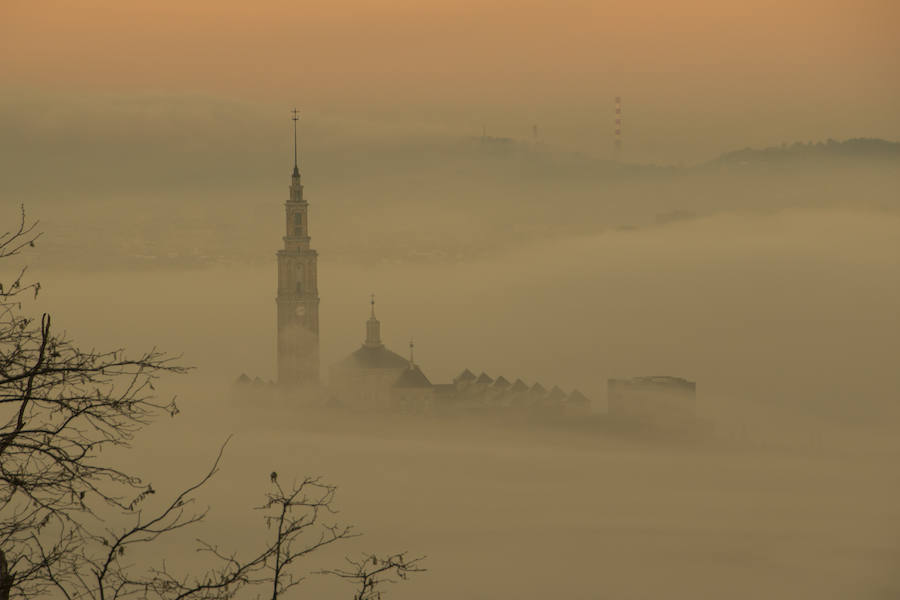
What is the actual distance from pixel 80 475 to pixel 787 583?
601 feet

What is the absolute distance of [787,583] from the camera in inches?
7751

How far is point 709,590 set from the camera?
617 ft

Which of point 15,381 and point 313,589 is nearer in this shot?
point 15,381

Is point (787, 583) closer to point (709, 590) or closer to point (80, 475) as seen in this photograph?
point (709, 590)

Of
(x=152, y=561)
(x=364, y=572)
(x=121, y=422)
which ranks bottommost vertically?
(x=364, y=572)

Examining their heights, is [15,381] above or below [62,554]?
above

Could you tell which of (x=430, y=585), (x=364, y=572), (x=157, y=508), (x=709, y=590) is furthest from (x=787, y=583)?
(x=364, y=572)

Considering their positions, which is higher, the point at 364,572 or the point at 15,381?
the point at 15,381

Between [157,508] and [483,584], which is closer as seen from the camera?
[483,584]

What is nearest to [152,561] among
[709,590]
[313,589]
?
[313,589]

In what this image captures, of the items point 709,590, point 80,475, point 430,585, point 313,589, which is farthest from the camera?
point 709,590

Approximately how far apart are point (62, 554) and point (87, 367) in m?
1.56

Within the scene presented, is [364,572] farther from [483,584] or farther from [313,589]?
[483,584]

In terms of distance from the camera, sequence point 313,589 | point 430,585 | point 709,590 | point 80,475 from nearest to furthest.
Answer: point 80,475 < point 313,589 < point 430,585 < point 709,590
